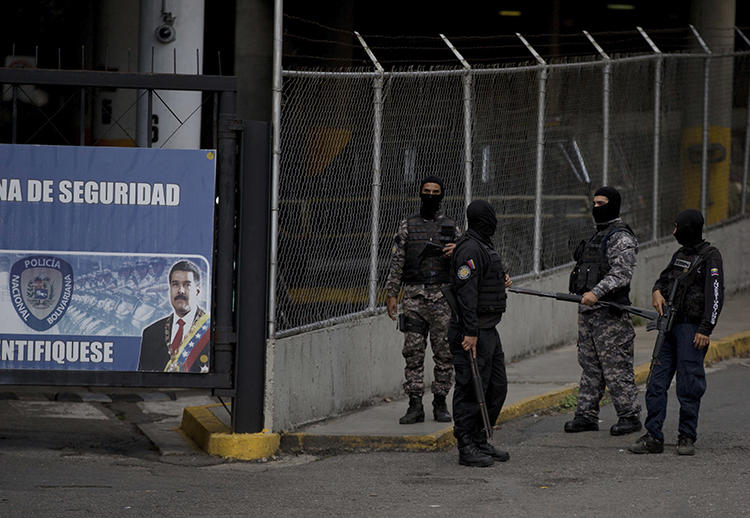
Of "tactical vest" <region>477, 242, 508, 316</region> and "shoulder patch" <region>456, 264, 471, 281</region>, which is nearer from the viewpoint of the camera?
"shoulder patch" <region>456, 264, 471, 281</region>

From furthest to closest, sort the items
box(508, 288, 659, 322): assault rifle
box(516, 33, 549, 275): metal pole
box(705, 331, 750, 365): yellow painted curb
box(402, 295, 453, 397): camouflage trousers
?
box(516, 33, 549, 275): metal pole < box(705, 331, 750, 365): yellow painted curb < box(402, 295, 453, 397): camouflage trousers < box(508, 288, 659, 322): assault rifle

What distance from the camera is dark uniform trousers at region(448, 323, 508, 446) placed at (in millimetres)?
8352

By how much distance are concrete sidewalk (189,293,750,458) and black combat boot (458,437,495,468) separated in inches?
24.9

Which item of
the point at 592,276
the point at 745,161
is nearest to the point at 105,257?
the point at 592,276

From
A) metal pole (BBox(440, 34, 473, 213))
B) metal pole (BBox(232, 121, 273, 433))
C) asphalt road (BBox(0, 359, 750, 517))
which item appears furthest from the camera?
metal pole (BBox(440, 34, 473, 213))

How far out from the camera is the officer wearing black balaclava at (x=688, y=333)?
28.2 ft

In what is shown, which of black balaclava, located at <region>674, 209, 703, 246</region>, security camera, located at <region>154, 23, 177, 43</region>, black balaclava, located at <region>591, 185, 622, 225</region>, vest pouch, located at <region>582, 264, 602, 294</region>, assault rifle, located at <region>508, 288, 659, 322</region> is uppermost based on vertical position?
security camera, located at <region>154, 23, 177, 43</region>

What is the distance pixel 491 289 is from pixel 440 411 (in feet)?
5.15

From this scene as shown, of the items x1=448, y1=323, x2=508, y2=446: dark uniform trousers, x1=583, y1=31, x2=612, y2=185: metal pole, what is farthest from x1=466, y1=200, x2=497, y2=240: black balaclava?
x1=583, y1=31, x2=612, y2=185: metal pole

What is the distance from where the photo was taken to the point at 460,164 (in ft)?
38.2

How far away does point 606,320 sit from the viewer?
9320 mm

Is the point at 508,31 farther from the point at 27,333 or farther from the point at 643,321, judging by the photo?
the point at 27,333

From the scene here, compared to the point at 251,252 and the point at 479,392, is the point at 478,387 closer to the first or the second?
the point at 479,392

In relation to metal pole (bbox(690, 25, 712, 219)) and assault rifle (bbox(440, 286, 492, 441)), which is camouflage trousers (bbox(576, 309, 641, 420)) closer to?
assault rifle (bbox(440, 286, 492, 441))
